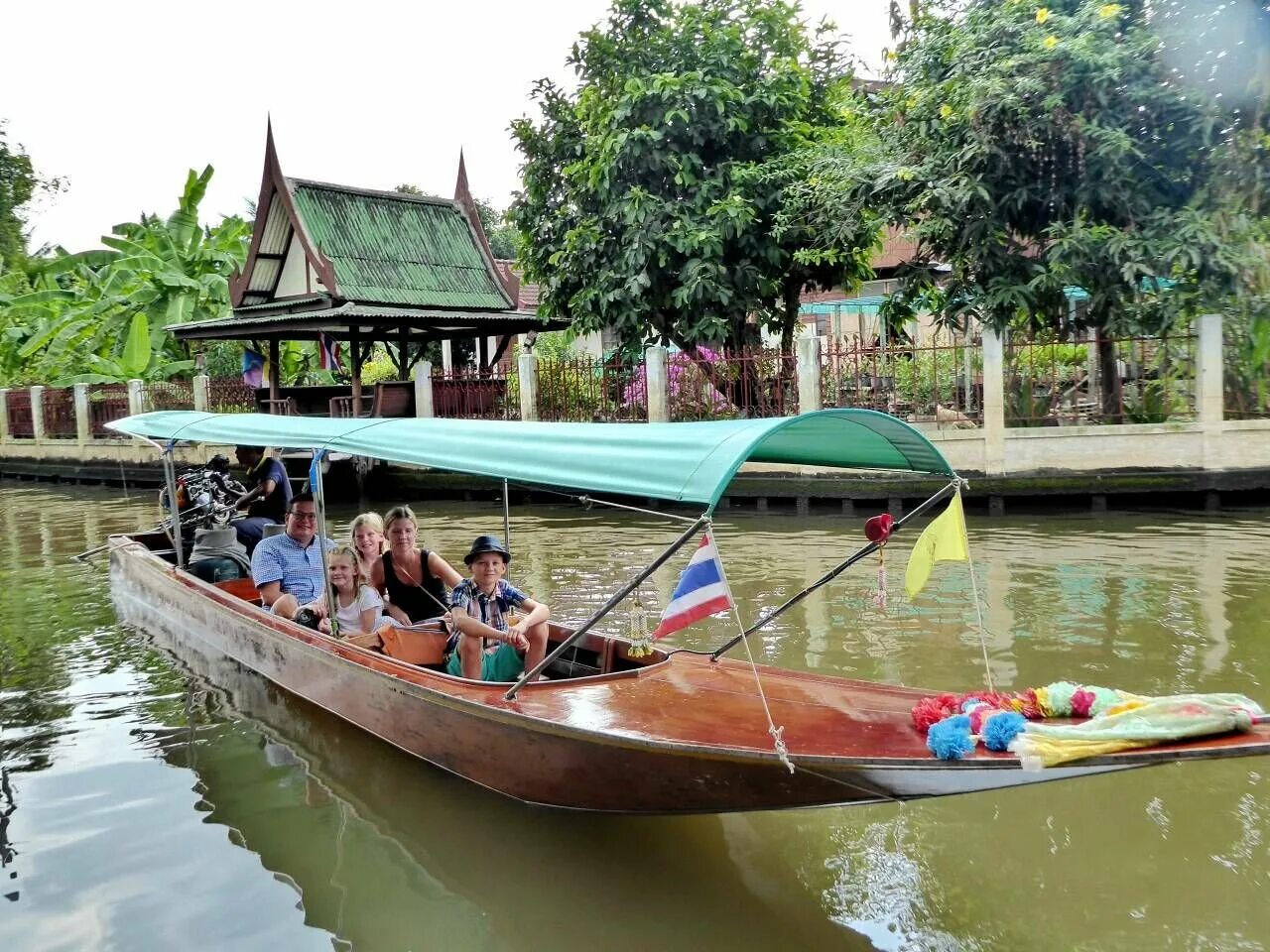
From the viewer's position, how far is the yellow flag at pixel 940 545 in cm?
440

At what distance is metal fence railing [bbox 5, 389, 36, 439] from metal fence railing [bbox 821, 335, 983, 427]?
19932mm

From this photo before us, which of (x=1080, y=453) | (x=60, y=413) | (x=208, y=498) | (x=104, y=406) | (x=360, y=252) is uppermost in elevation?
Answer: (x=360, y=252)

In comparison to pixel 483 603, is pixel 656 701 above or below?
below

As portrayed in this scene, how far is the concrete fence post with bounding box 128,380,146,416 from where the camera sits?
21766mm

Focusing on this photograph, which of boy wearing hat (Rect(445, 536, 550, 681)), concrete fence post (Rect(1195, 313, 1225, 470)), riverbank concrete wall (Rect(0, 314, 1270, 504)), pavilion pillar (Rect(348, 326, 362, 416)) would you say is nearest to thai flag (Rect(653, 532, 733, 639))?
boy wearing hat (Rect(445, 536, 550, 681))

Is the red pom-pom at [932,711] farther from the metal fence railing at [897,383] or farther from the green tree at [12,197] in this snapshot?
the green tree at [12,197]

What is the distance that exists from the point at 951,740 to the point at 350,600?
393 cm

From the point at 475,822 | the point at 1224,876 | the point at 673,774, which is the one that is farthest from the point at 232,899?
the point at 1224,876

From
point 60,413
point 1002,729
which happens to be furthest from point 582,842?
point 60,413

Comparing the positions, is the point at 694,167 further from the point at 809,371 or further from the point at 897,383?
the point at 897,383

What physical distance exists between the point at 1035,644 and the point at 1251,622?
5.31 ft

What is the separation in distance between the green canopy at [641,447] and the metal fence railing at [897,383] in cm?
913

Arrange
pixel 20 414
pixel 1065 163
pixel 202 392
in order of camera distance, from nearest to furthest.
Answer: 1. pixel 1065 163
2. pixel 202 392
3. pixel 20 414

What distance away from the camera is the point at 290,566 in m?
6.76
